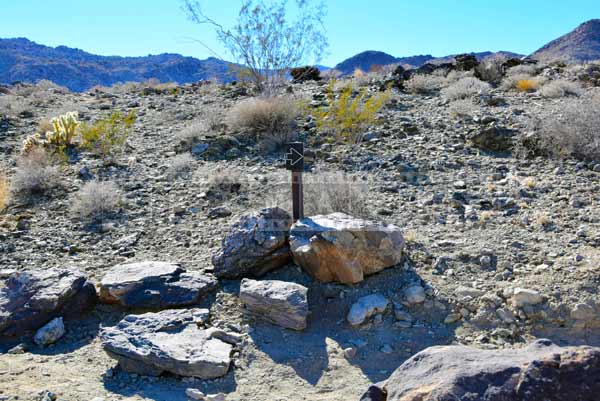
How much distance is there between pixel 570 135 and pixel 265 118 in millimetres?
A: 5140

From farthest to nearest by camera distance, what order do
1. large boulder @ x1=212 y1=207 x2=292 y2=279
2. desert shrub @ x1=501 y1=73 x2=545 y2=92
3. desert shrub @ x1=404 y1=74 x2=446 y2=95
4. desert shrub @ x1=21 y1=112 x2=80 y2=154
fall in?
desert shrub @ x1=404 y1=74 x2=446 y2=95, desert shrub @ x1=501 y1=73 x2=545 y2=92, desert shrub @ x1=21 y1=112 x2=80 y2=154, large boulder @ x1=212 y1=207 x2=292 y2=279

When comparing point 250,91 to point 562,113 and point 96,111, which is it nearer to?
point 96,111

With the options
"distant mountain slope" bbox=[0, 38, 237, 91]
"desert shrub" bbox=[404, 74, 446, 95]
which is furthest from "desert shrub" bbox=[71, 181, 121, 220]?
"distant mountain slope" bbox=[0, 38, 237, 91]

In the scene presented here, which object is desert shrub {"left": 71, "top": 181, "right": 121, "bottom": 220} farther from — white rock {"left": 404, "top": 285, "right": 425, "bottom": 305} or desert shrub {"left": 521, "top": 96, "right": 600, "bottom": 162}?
desert shrub {"left": 521, "top": 96, "right": 600, "bottom": 162}

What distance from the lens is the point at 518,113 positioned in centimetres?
909

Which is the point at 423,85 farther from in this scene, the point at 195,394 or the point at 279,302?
the point at 195,394

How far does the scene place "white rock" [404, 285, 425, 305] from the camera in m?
4.28

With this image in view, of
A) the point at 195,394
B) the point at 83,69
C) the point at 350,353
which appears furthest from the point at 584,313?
the point at 83,69

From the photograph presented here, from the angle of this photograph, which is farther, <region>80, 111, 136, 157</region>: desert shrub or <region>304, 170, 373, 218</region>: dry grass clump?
<region>80, 111, 136, 157</region>: desert shrub

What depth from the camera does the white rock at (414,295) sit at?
428 centimetres

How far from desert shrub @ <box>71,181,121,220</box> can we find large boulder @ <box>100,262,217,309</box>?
2.12 meters

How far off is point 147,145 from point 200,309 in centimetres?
627

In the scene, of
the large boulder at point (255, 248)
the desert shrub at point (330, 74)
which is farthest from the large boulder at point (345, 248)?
the desert shrub at point (330, 74)

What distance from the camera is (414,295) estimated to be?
4293 mm
